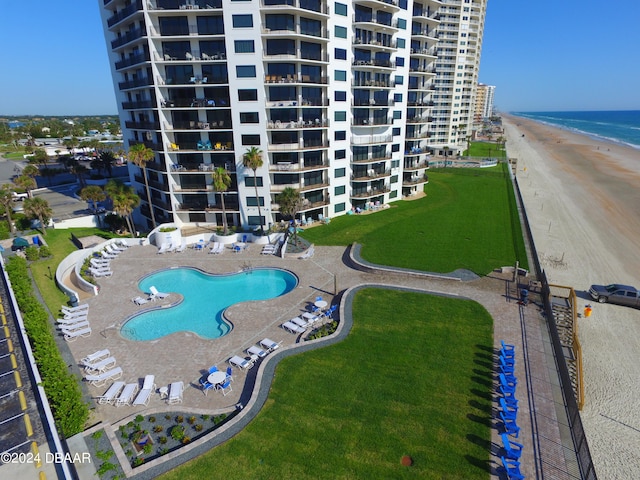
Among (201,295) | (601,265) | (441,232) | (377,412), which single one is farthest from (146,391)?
(601,265)

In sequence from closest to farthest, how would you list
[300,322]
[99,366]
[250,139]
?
[99,366] < [300,322] < [250,139]

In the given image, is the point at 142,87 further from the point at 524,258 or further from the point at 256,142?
the point at 524,258

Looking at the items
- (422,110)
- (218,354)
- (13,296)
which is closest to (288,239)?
(218,354)

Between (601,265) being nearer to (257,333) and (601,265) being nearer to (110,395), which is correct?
(257,333)

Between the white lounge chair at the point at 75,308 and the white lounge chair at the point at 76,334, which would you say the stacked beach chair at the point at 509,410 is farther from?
the white lounge chair at the point at 75,308

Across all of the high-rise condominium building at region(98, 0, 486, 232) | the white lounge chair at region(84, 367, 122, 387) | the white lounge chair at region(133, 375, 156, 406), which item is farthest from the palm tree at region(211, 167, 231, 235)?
the white lounge chair at region(133, 375, 156, 406)

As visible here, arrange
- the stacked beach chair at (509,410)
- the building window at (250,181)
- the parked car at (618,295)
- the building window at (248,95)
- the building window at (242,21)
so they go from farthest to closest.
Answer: the building window at (250,181)
the building window at (248,95)
the building window at (242,21)
the parked car at (618,295)
the stacked beach chair at (509,410)

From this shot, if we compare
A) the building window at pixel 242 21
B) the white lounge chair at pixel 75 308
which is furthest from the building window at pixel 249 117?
the white lounge chair at pixel 75 308

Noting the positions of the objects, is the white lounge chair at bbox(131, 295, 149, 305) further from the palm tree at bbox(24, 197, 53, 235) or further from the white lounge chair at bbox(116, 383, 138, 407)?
the palm tree at bbox(24, 197, 53, 235)
